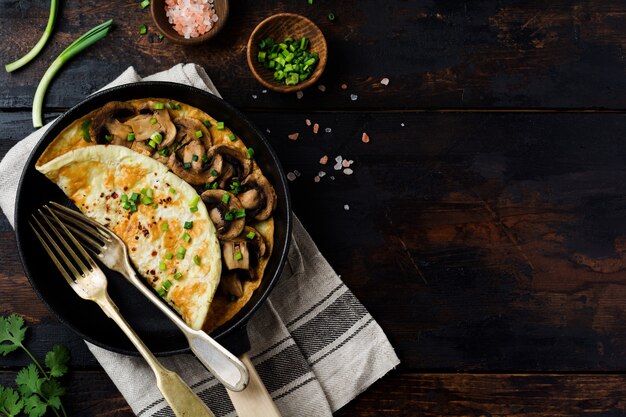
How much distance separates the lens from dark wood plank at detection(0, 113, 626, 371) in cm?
365

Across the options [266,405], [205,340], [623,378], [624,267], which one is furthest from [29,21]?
[623,378]

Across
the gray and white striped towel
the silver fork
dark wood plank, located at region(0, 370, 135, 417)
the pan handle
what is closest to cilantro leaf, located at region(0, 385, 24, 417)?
dark wood plank, located at region(0, 370, 135, 417)

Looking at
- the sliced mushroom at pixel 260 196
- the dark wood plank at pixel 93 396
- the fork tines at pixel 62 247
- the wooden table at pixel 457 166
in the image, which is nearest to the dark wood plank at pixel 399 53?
the wooden table at pixel 457 166

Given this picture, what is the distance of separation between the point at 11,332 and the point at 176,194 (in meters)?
1.14

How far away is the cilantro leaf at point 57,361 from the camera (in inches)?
135

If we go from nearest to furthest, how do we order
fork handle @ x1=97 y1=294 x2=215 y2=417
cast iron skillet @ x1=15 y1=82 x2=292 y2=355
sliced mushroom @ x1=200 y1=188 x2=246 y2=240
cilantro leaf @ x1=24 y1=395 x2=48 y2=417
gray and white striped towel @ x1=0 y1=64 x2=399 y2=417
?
1. fork handle @ x1=97 y1=294 x2=215 y2=417
2. cast iron skillet @ x1=15 y1=82 x2=292 y2=355
3. sliced mushroom @ x1=200 y1=188 x2=246 y2=240
4. cilantro leaf @ x1=24 y1=395 x2=48 y2=417
5. gray and white striped towel @ x1=0 y1=64 x2=399 y2=417

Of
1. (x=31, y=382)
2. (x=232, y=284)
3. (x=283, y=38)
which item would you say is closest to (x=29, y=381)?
(x=31, y=382)

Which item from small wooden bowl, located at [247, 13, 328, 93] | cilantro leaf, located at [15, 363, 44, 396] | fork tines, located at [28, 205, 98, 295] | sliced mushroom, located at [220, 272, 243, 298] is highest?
small wooden bowl, located at [247, 13, 328, 93]

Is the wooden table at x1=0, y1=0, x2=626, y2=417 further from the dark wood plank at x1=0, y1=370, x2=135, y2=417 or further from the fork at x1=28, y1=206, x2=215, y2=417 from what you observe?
the dark wood plank at x1=0, y1=370, x2=135, y2=417

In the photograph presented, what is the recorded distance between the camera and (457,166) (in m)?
3.71

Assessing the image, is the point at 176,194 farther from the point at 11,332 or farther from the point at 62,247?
the point at 11,332

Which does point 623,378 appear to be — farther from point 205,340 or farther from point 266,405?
point 205,340

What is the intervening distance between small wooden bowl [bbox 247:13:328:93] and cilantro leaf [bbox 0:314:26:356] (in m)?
1.75

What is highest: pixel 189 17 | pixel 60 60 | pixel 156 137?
pixel 189 17
